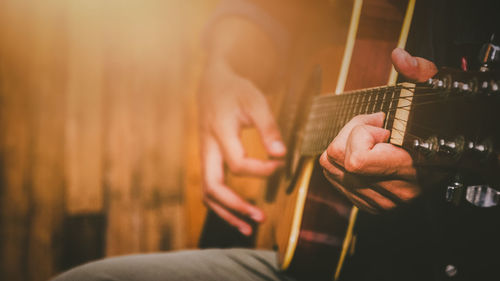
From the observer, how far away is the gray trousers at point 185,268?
0.66 m

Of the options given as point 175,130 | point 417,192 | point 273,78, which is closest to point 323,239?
point 417,192

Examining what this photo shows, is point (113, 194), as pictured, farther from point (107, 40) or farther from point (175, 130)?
point (107, 40)

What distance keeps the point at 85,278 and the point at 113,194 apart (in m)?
0.95

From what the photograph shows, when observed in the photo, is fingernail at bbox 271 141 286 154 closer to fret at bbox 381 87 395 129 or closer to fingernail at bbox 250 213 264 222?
fingernail at bbox 250 213 264 222

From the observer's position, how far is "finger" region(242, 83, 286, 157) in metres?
0.92

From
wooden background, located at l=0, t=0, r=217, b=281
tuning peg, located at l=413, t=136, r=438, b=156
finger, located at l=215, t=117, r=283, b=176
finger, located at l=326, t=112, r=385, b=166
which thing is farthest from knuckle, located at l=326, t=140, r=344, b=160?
wooden background, located at l=0, t=0, r=217, b=281

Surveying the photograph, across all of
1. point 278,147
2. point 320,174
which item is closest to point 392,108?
point 320,174

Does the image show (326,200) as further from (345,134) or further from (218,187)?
(218,187)

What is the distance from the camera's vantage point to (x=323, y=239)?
28.1 inches

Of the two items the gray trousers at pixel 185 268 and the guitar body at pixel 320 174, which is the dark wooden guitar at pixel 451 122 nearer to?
the guitar body at pixel 320 174

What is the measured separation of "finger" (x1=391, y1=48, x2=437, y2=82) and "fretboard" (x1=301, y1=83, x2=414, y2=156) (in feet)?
0.06

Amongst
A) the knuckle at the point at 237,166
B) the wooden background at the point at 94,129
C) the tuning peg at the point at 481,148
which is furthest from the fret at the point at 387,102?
the wooden background at the point at 94,129

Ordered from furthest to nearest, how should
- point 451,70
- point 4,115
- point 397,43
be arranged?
point 4,115, point 397,43, point 451,70

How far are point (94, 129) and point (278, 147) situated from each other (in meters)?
0.98
